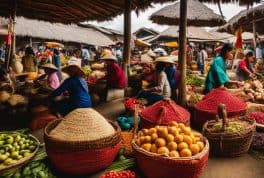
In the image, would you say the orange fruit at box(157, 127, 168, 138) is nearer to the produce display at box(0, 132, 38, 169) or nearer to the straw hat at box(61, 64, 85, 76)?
the produce display at box(0, 132, 38, 169)

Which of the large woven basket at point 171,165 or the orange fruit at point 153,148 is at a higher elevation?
the orange fruit at point 153,148

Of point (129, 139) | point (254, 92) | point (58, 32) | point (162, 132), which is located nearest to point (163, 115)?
point (129, 139)

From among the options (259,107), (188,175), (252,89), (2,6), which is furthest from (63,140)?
(2,6)

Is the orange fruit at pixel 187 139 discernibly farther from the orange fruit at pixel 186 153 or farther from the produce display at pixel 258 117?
the produce display at pixel 258 117

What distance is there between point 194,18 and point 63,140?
10.5 meters

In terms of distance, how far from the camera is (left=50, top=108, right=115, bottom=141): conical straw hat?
380 cm

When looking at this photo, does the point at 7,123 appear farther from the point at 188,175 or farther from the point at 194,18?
the point at 194,18

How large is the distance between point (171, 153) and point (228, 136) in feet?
4.21

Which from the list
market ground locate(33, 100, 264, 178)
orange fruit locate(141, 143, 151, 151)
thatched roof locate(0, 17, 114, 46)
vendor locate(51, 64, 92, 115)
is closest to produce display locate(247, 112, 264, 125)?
market ground locate(33, 100, 264, 178)

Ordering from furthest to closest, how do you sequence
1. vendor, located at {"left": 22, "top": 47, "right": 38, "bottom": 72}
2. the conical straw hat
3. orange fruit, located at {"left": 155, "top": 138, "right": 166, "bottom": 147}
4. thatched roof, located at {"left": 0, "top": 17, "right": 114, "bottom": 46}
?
1. thatched roof, located at {"left": 0, "top": 17, "right": 114, "bottom": 46}
2. vendor, located at {"left": 22, "top": 47, "right": 38, "bottom": 72}
3. the conical straw hat
4. orange fruit, located at {"left": 155, "top": 138, "right": 166, "bottom": 147}

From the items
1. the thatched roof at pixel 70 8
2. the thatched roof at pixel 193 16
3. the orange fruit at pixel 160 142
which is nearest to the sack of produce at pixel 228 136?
the orange fruit at pixel 160 142

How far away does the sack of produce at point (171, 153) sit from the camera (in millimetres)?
3373

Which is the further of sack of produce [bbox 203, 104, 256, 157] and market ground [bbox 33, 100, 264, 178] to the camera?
sack of produce [bbox 203, 104, 256, 157]

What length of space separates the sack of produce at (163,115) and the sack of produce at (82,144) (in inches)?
33.4
